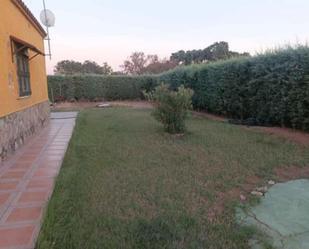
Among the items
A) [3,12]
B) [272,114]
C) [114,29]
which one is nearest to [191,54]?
[114,29]

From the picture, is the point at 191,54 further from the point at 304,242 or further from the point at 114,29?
the point at 304,242

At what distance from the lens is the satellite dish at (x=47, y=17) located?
10586 millimetres

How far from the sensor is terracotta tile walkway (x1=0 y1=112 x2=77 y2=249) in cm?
254

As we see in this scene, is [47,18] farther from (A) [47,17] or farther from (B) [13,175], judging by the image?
(B) [13,175]

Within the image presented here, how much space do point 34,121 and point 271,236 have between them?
23.4 feet

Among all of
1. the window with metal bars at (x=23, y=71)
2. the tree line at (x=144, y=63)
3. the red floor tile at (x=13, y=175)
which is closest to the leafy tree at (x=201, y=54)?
the tree line at (x=144, y=63)

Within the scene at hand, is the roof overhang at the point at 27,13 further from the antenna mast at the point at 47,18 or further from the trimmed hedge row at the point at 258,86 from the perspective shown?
the trimmed hedge row at the point at 258,86

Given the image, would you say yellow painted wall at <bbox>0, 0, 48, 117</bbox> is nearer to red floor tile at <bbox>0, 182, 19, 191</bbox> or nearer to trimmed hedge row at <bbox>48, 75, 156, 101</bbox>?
red floor tile at <bbox>0, 182, 19, 191</bbox>

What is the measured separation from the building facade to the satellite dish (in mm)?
1678

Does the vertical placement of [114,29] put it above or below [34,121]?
above

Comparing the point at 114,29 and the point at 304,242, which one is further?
the point at 114,29

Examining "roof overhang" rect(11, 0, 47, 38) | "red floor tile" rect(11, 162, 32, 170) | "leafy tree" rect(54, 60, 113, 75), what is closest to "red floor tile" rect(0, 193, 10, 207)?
"red floor tile" rect(11, 162, 32, 170)

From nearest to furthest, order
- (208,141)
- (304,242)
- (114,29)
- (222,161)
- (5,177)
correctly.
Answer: (304,242) → (5,177) → (222,161) → (208,141) → (114,29)

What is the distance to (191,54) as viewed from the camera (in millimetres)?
38812
